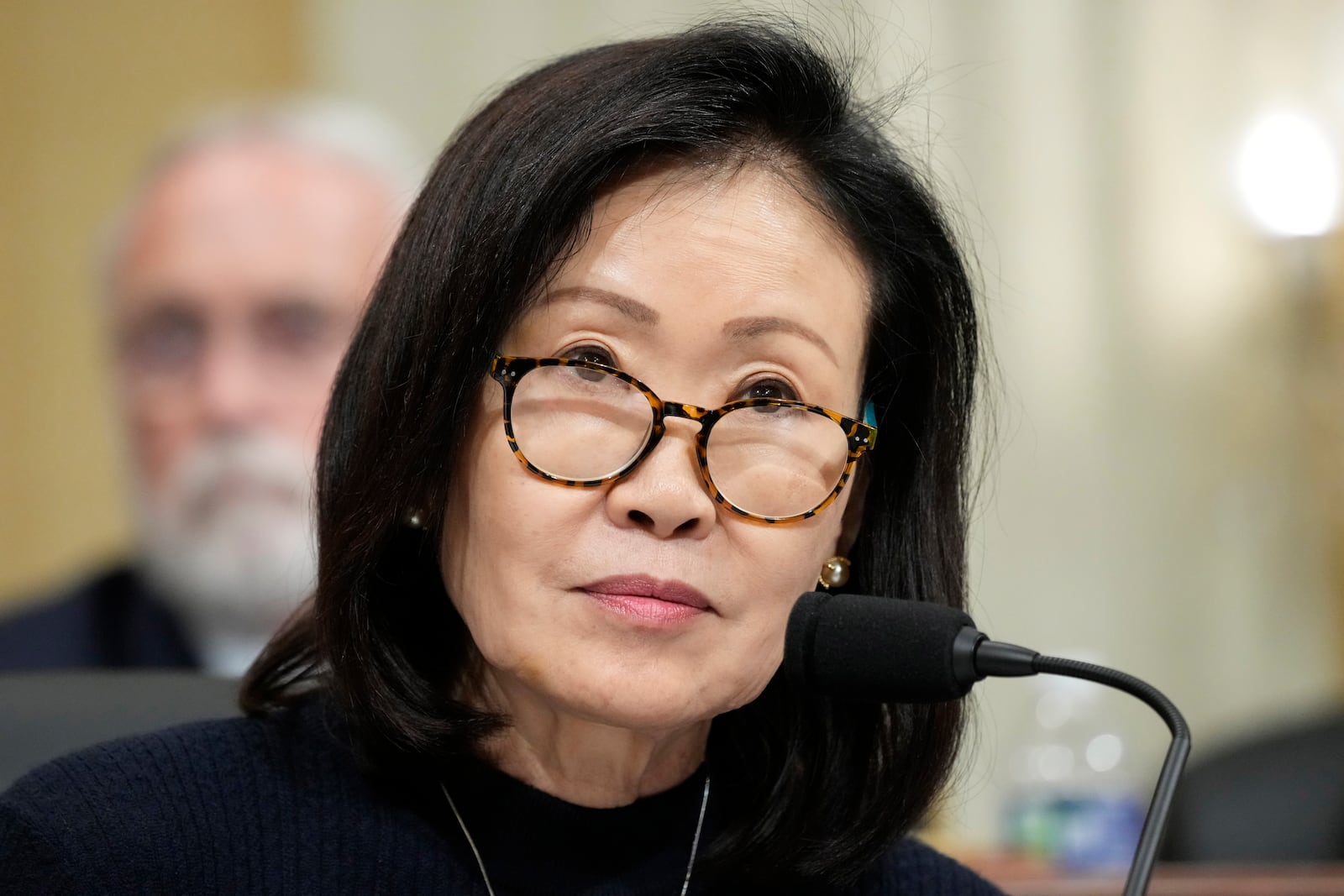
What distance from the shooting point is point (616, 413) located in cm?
117

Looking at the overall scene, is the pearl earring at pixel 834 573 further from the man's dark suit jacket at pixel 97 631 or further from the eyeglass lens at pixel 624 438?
the man's dark suit jacket at pixel 97 631

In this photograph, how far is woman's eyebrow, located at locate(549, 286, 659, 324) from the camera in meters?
1.16

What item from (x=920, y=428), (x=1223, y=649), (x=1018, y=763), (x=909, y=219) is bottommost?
(x=1018, y=763)

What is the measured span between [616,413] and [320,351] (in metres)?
1.87

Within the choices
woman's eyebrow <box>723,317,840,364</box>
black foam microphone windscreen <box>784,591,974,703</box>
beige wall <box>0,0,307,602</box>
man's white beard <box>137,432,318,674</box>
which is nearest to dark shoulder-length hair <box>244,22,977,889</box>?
woman's eyebrow <box>723,317,840,364</box>

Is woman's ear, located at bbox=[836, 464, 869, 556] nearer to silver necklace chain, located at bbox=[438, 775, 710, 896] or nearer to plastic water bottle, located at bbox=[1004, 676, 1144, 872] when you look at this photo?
silver necklace chain, located at bbox=[438, 775, 710, 896]

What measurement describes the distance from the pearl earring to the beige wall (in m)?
2.89

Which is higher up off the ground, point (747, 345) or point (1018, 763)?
point (747, 345)

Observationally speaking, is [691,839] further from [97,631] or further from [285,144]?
[285,144]

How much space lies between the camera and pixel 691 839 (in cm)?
133

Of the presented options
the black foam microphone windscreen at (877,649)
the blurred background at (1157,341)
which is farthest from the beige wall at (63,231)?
the black foam microphone windscreen at (877,649)

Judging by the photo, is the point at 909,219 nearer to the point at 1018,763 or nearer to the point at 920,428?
the point at 920,428

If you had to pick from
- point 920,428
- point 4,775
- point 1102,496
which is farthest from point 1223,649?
A: point 4,775

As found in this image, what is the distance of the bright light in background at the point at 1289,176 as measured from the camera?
3.46 metres
